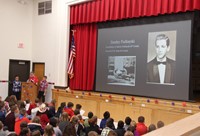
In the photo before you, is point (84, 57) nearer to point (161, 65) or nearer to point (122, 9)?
point (122, 9)

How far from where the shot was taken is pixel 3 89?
1115 centimetres

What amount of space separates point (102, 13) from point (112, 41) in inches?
42.5

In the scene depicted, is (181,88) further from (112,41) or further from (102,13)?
(102,13)

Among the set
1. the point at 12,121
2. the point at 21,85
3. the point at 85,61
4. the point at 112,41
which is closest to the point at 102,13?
the point at 112,41

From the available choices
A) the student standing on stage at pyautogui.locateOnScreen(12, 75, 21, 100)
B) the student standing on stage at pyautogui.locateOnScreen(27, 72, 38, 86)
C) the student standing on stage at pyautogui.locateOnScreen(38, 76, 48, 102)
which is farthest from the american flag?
the student standing on stage at pyautogui.locateOnScreen(12, 75, 21, 100)

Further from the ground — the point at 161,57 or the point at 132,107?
the point at 161,57

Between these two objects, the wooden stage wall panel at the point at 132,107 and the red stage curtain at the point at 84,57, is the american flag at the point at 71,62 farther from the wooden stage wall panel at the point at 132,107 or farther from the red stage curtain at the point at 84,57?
the wooden stage wall panel at the point at 132,107

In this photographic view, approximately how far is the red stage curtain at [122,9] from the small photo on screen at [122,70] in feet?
4.49

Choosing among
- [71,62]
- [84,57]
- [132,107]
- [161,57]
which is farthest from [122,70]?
[71,62]

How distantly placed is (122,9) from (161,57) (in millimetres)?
2137

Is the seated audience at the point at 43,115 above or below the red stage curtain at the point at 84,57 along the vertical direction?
below

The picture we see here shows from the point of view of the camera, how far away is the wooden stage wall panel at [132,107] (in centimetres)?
693

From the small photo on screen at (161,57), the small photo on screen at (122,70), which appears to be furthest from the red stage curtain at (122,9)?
the small photo on screen at (122,70)

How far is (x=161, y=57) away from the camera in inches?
301
